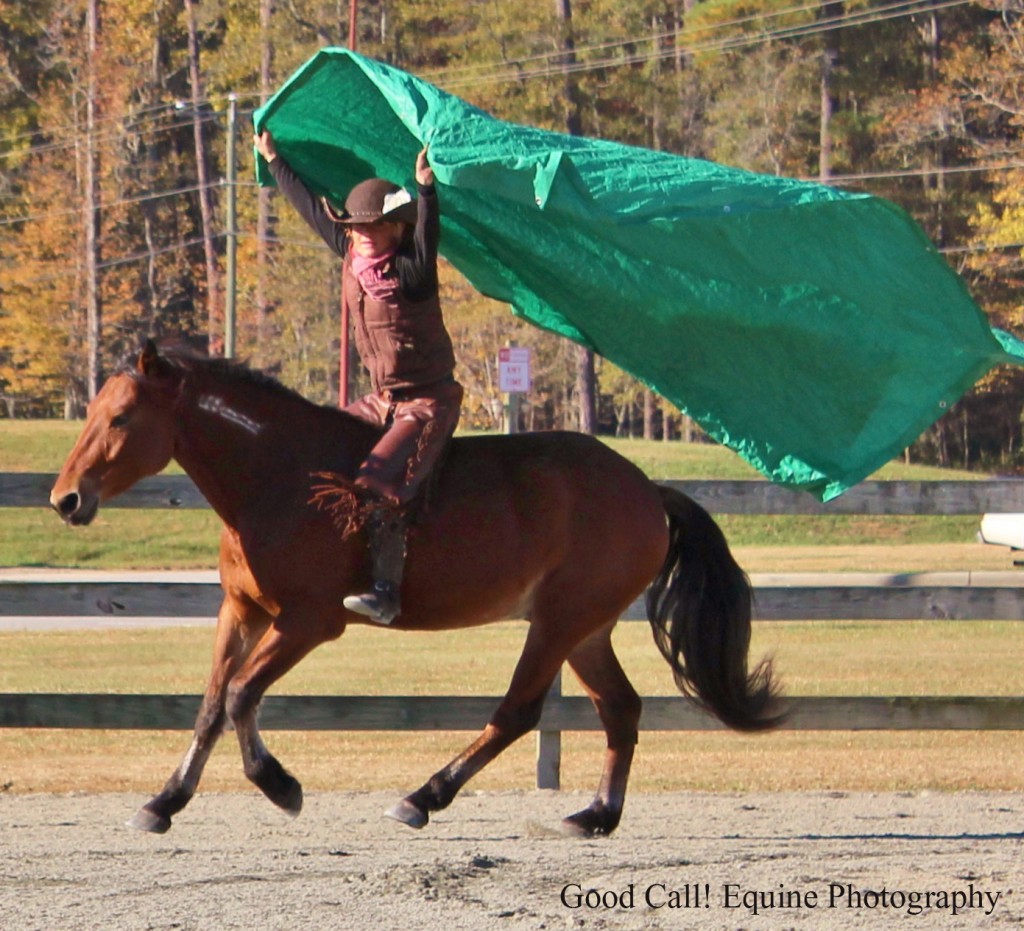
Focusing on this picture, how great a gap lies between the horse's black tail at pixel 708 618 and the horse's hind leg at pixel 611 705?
229mm

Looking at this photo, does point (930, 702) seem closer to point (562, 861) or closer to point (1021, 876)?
point (1021, 876)

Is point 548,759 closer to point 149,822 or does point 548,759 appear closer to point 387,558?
point 387,558

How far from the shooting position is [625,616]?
802 centimetres

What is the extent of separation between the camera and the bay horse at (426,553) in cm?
580

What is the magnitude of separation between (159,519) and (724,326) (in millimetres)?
22343

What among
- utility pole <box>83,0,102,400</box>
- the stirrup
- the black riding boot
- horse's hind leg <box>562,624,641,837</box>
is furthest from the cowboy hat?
utility pole <box>83,0,102,400</box>

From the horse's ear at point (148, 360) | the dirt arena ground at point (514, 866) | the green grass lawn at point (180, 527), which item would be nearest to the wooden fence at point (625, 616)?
the dirt arena ground at point (514, 866)

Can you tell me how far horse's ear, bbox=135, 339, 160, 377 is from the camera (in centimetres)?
576

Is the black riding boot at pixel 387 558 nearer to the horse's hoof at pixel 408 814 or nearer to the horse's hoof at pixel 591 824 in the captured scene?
the horse's hoof at pixel 408 814

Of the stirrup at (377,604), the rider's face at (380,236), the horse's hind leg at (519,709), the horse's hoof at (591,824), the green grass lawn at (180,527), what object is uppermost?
the rider's face at (380,236)

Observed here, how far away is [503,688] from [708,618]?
476 centimetres

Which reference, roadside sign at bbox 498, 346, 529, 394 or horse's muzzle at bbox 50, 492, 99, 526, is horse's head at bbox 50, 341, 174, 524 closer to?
horse's muzzle at bbox 50, 492, 99, 526

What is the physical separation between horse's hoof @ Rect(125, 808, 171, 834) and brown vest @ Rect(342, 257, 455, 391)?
184 centimetres

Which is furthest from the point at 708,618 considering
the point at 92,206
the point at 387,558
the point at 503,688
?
the point at 92,206
